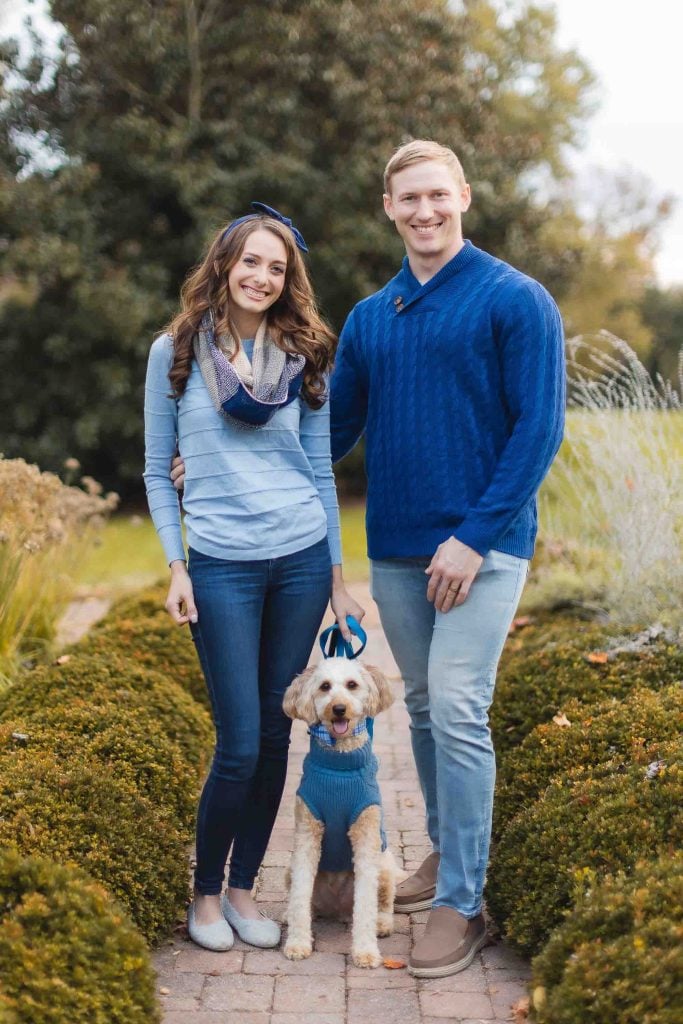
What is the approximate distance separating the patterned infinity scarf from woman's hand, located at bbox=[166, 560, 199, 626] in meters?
0.48

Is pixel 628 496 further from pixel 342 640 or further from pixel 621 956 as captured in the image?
pixel 621 956

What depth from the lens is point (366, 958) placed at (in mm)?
3143

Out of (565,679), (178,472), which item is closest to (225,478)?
(178,472)

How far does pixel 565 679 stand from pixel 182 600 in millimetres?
1891

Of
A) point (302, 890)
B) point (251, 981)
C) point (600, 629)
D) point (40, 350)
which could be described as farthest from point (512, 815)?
point (40, 350)

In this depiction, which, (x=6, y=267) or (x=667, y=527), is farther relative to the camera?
(x=6, y=267)

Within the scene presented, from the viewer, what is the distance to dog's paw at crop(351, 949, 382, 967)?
3.14 metres

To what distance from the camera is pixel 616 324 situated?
23578mm

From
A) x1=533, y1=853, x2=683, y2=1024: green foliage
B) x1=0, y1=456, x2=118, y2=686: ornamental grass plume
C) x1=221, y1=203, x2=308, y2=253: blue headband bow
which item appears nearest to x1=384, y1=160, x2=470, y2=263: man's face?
x1=221, y1=203, x2=308, y2=253: blue headband bow

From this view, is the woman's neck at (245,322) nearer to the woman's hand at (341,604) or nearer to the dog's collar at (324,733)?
the woman's hand at (341,604)

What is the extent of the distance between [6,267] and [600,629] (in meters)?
10.1

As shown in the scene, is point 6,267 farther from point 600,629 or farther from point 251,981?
point 251,981

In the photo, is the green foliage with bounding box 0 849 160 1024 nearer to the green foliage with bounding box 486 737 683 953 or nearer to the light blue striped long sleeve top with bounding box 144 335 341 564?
the light blue striped long sleeve top with bounding box 144 335 341 564

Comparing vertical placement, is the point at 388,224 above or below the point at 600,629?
above
